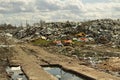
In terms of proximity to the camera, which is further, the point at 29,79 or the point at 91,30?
the point at 91,30

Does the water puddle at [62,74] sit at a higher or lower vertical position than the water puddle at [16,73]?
lower

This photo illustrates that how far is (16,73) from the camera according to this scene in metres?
21.1

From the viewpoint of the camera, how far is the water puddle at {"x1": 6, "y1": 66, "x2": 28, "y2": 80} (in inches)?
764

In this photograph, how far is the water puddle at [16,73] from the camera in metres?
19.4

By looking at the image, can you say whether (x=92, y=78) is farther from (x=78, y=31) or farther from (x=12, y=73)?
(x=78, y=31)

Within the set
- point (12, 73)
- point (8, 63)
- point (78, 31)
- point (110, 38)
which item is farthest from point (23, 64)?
point (78, 31)

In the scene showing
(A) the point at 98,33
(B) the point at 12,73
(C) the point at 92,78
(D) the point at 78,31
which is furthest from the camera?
(D) the point at 78,31

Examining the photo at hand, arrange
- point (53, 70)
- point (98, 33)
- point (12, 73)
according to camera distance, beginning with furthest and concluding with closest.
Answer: point (98, 33), point (53, 70), point (12, 73)

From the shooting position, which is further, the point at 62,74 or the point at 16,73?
the point at 16,73

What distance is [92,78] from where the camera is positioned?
1747 centimetres

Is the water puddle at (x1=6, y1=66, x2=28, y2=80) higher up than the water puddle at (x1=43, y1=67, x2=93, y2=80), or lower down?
higher up

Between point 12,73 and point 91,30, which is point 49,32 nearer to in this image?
point 91,30

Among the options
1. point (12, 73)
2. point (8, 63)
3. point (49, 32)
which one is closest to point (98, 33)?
point (49, 32)

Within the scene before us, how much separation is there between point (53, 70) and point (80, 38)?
30445mm
